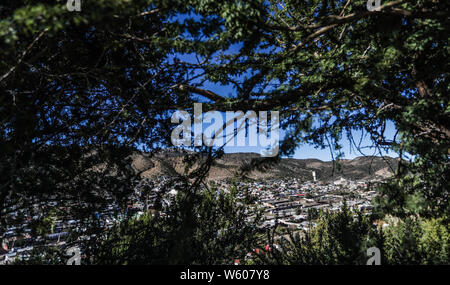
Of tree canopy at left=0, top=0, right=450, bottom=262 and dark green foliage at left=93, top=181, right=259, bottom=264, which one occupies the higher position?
tree canopy at left=0, top=0, right=450, bottom=262

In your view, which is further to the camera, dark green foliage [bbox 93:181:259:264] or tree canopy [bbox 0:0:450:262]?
dark green foliage [bbox 93:181:259:264]

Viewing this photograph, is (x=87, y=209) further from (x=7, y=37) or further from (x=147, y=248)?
(x=7, y=37)

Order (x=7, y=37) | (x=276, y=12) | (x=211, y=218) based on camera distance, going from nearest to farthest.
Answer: (x=7, y=37) < (x=276, y=12) < (x=211, y=218)

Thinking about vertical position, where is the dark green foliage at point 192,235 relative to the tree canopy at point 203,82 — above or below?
below

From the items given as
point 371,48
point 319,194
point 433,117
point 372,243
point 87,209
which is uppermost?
point 371,48

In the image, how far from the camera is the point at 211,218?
20.9 feet

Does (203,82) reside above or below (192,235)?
above

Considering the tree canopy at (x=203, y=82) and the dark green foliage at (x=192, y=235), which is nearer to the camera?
the tree canopy at (x=203, y=82)
